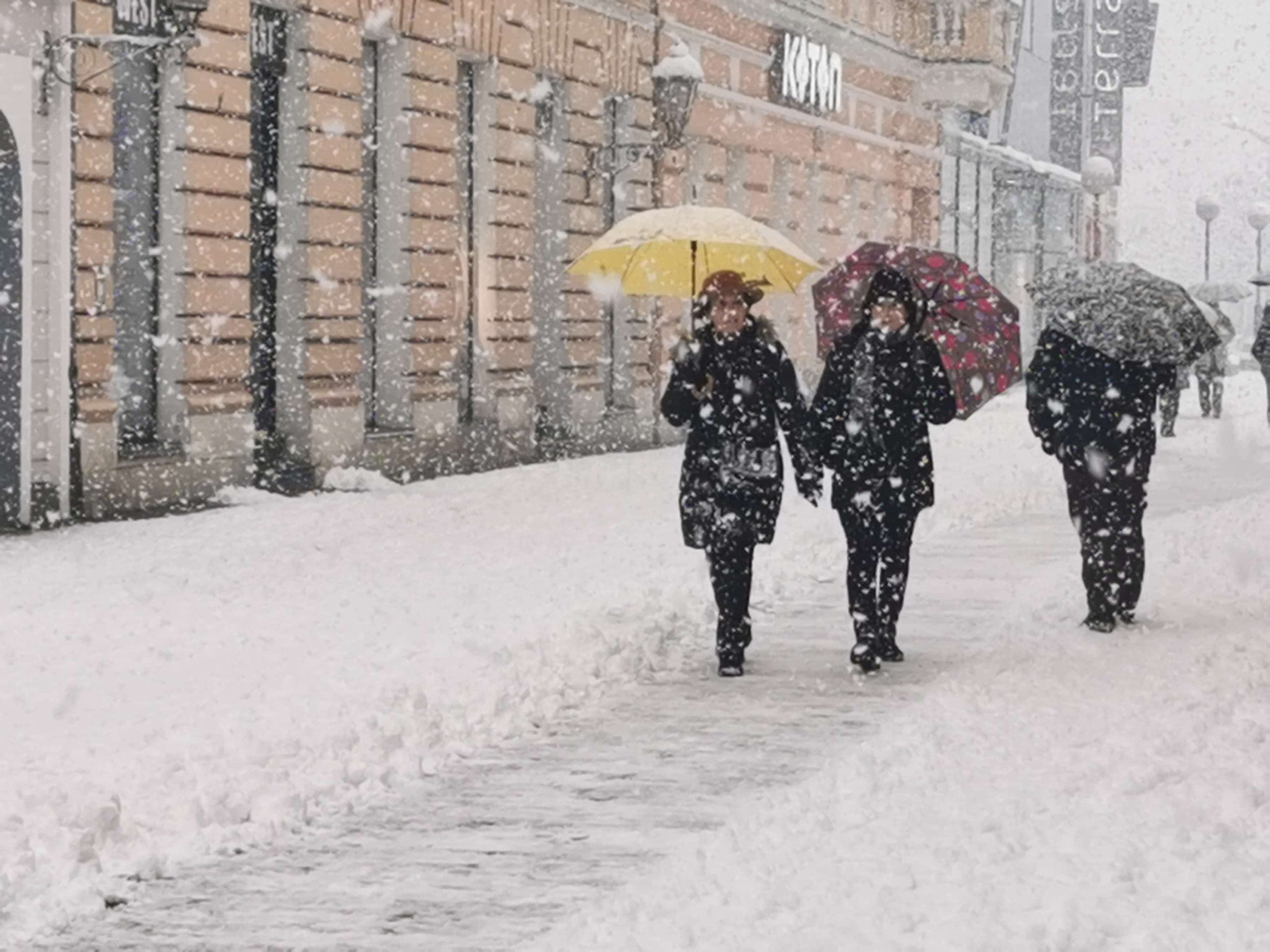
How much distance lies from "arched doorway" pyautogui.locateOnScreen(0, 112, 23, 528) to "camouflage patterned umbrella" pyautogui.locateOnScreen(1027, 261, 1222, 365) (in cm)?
718

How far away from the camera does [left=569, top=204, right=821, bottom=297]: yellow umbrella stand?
11.3m

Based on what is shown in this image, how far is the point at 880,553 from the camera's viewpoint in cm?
934

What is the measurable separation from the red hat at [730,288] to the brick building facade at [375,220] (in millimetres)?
7369

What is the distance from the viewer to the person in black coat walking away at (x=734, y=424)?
902 centimetres

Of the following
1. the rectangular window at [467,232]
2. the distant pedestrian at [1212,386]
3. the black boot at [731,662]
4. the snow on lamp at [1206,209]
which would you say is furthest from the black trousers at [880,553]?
the snow on lamp at [1206,209]

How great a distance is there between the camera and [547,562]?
1327cm

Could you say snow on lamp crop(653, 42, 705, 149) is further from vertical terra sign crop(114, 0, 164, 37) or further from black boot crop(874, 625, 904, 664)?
black boot crop(874, 625, 904, 664)

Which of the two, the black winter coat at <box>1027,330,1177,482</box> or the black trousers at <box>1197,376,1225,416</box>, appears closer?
the black winter coat at <box>1027,330,1177,482</box>

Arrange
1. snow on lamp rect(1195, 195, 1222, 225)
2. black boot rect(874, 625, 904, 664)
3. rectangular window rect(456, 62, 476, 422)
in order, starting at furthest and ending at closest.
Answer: snow on lamp rect(1195, 195, 1222, 225) < rectangular window rect(456, 62, 476, 422) < black boot rect(874, 625, 904, 664)

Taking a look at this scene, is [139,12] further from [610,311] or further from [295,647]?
[610,311]

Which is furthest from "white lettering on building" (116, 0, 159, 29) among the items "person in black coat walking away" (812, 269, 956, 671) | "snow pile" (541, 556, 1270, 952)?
"snow pile" (541, 556, 1270, 952)

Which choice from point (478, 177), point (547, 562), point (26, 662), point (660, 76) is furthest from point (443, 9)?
point (26, 662)

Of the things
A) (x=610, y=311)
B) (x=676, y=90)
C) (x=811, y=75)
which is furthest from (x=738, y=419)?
(x=811, y=75)

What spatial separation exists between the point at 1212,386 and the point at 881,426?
24.4 m
